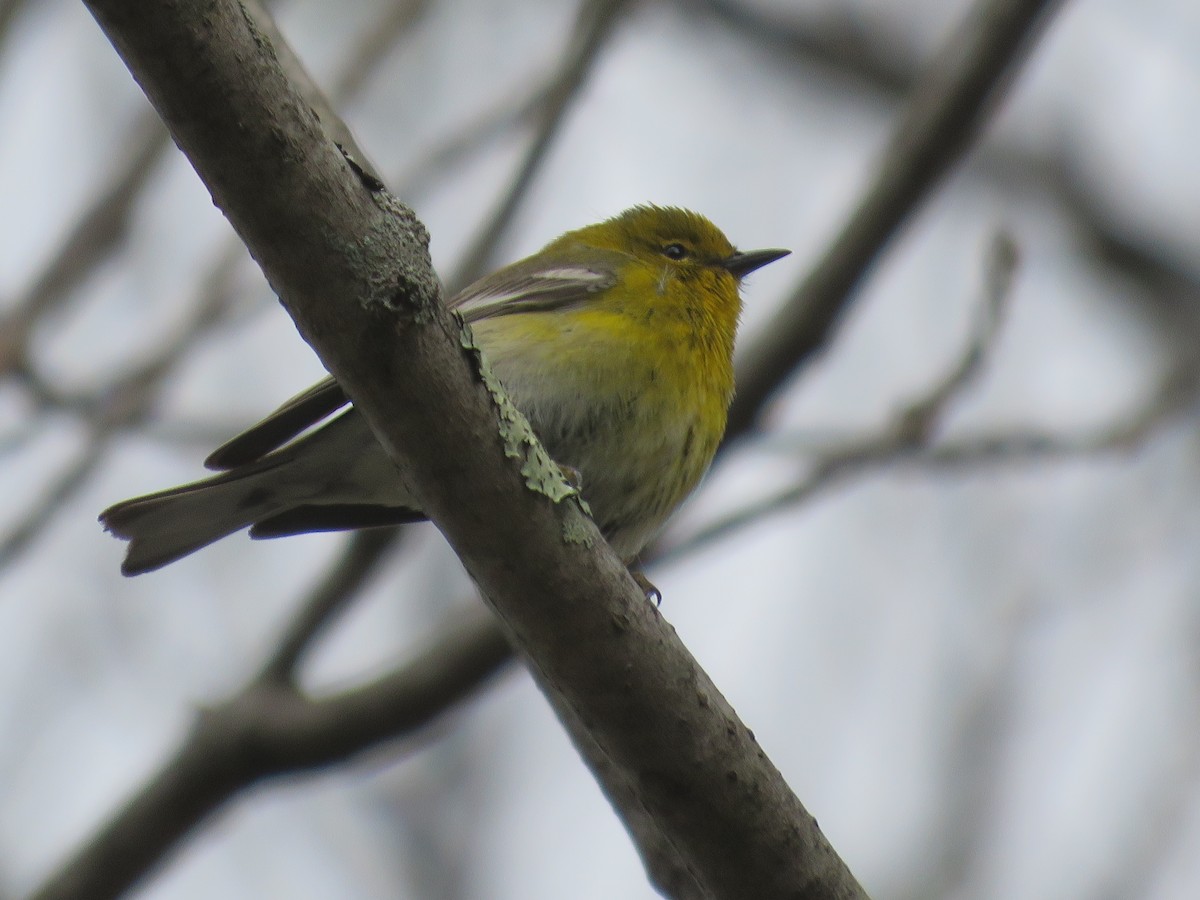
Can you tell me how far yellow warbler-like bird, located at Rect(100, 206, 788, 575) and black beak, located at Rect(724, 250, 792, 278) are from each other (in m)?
0.77

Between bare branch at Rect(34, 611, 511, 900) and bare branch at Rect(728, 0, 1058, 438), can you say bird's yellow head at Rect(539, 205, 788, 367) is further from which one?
bare branch at Rect(34, 611, 511, 900)

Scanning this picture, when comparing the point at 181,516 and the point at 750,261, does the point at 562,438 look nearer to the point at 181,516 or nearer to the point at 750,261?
the point at 181,516

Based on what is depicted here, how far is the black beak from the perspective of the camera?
5660 millimetres

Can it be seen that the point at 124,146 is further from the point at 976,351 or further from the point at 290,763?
the point at 976,351

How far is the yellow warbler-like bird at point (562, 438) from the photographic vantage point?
4355 mm

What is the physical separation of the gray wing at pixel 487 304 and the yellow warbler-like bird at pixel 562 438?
1cm

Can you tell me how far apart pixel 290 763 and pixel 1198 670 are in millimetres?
5546

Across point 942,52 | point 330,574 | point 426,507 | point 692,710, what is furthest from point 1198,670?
point 426,507

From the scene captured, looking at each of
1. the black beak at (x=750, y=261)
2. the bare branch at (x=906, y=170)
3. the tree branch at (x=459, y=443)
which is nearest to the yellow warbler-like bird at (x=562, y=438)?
the bare branch at (x=906, y=170)

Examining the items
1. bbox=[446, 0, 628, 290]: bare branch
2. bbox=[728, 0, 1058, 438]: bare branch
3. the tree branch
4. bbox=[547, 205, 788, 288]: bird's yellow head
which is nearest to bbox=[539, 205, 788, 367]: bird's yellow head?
bbox=[547, 205, 788, 288]: bird's yellow head

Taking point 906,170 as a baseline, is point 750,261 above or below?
above

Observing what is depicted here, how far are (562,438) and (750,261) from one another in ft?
5.63

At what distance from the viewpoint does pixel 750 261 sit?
224 inches

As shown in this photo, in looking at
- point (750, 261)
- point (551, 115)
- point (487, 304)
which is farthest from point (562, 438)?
point (750, 261)
